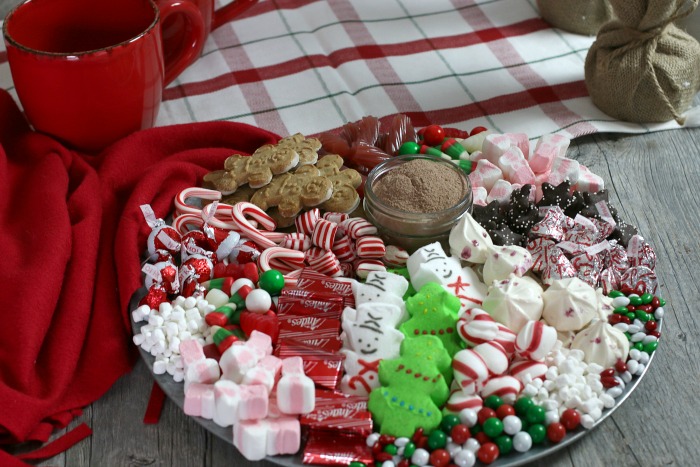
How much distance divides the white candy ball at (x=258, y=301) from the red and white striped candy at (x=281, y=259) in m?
0.07

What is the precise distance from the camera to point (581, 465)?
1.08m

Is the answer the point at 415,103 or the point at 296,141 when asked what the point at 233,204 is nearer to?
the point at 296,141

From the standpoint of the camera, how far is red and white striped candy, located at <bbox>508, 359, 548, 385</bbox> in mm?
1078

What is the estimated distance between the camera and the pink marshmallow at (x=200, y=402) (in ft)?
3.42

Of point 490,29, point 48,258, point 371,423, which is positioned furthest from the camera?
point 490,29

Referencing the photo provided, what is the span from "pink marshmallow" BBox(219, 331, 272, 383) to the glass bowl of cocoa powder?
1.00 ft

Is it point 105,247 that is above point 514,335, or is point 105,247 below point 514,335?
below

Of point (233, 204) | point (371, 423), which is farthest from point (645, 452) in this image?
point (233, 204)

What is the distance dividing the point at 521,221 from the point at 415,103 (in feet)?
1.70

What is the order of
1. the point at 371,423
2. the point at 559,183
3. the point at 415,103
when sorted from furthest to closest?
the point at 415,103
the point at 559,183
the point at 371,423

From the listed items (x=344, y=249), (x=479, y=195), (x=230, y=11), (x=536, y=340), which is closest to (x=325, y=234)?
(x=344, y=249)

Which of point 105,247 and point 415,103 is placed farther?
point 415,103

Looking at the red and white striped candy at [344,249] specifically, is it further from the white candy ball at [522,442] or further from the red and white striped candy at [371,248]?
the white candy ball at [522,442]

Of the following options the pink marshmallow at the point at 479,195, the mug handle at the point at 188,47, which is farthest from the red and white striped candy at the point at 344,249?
the mug handle at the point at 188,47
